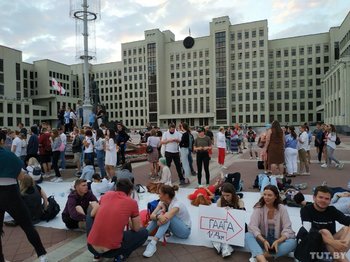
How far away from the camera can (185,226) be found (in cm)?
469

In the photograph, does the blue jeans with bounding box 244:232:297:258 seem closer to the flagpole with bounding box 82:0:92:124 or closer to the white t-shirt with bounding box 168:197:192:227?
the white t-shirt with bounding box 168:197:192:227

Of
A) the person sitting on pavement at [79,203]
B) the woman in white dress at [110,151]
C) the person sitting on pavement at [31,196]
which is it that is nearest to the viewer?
the person sitting on pavement at [79,203]

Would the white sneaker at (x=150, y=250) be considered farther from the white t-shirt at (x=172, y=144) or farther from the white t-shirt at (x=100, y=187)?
the white t-shirt at (x=172, y=144)

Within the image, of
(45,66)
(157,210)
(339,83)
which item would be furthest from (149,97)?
(157,210)

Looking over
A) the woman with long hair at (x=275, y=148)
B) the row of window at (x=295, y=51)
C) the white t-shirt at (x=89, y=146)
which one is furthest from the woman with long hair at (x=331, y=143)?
the row of window at (x=295, y=51)

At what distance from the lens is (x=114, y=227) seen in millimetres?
3520

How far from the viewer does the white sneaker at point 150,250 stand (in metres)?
4.16

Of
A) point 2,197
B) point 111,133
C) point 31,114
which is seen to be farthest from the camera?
point 31,114

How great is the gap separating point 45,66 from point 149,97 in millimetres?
33222

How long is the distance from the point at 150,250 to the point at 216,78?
282 ft

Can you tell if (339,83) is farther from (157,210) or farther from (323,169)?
(157,210)

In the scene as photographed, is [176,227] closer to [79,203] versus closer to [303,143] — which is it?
[79,203]

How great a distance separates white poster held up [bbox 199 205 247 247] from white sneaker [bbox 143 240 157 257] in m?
0.80

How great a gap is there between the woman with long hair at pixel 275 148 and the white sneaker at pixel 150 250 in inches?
188
